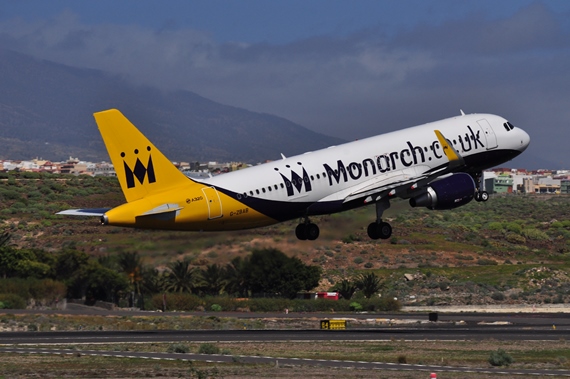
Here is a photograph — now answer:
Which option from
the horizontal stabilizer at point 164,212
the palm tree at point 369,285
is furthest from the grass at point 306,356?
the palm tree at point 369,285

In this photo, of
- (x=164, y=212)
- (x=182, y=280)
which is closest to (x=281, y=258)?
(x=182, y=280)

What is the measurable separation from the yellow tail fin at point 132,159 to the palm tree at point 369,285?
54.4 m

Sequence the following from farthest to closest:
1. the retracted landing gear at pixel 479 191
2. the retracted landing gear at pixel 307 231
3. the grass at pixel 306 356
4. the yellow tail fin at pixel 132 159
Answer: the retracted landing gear at pixel 479 191, the retracted landing gear at pixel 307 231, the yellow tail fin at pixel 132 159, the grass at pixel 306 356

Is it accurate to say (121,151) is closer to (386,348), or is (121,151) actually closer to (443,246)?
(386,348)

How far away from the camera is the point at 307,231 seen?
227ft

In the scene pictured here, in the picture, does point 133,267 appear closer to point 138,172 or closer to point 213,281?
point 138,172

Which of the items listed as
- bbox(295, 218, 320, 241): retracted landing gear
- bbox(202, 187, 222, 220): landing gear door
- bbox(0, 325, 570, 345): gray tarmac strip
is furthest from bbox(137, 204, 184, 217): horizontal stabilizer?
bbox(0, 325, 570, 345): gray tarmac strip

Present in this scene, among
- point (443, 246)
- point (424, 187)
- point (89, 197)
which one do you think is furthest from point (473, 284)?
point (89, 197)

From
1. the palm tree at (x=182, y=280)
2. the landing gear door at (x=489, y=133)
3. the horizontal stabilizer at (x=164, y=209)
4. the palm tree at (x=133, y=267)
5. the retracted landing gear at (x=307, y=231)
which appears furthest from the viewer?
the palm tree at (x=182, y=280)

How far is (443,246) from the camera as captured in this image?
429 feet

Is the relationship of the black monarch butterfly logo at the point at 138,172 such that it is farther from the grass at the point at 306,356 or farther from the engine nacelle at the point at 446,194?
the engine nacelle at the point at 446,194

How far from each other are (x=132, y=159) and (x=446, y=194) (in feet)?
69.2

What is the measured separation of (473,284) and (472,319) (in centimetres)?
2042

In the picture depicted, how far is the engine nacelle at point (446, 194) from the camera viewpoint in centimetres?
6856
